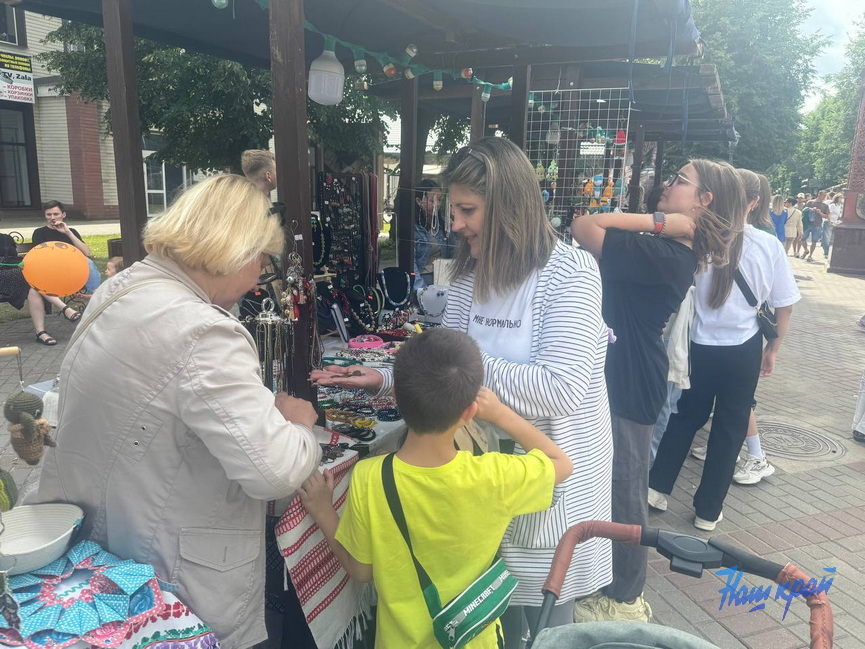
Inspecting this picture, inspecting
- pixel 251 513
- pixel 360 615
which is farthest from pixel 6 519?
pixel 360 615

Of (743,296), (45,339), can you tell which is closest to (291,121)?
(743,296)

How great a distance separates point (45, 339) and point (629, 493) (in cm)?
731

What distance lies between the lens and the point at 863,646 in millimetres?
2777

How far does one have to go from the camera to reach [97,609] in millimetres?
1320

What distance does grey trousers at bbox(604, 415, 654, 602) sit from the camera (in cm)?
258

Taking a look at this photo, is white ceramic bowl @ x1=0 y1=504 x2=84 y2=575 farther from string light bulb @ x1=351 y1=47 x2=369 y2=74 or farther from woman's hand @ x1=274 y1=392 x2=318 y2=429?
string light bulb @ x1=351 y1=47 x2=369 y2=74

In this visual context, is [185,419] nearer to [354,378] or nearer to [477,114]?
[354,378]

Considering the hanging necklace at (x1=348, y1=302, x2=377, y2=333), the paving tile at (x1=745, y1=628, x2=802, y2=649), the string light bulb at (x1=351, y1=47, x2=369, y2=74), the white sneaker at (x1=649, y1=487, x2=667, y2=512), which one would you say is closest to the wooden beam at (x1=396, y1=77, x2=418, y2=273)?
the string light bulb at (x1=351, y1=47, x2=369, y2=74)

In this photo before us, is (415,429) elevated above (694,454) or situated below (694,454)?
above

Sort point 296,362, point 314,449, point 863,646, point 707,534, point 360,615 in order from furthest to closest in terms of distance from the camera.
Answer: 1. point 707,534
2. point 863,646
3. point 296,362
4. point 360,615
5. point 314,449

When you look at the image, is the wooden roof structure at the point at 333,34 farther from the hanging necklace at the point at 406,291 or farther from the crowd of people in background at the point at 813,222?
the crowd of people in background at the point at 813,222

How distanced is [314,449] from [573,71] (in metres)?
4.40

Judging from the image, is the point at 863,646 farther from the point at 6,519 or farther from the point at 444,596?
the point at 6,519

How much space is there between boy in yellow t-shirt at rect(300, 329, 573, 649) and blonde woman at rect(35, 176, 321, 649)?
0.23 meters
